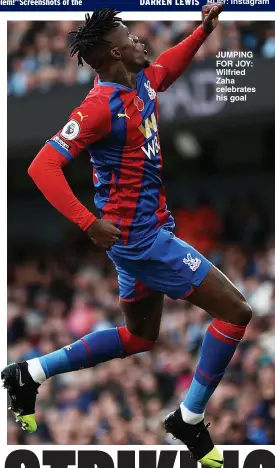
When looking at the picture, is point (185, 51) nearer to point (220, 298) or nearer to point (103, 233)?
point (103, 233)

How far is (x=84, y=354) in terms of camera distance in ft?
20.4

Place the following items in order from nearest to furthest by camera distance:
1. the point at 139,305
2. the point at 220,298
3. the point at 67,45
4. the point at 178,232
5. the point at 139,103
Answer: the point at 220,298
the point at 139,103
the point at 139,305
the point at 67,45
the point at 178,232

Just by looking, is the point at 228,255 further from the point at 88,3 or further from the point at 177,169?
the point at 88,3

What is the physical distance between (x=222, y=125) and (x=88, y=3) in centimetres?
514

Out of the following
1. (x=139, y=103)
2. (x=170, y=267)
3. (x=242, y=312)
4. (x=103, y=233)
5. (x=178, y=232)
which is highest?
(x=139, y=103)

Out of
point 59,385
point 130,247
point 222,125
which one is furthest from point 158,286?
point 222,125

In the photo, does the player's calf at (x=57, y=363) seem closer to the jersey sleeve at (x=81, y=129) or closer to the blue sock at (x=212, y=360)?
the blue sock at (x=212, y=360)

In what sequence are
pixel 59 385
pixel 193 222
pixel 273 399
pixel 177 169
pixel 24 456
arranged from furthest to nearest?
pixel 177 169 → pixel 193 222 → pixel 59 385 → pixel 273 399 → pixel 24 456

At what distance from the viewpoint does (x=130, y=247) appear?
18.9 feet

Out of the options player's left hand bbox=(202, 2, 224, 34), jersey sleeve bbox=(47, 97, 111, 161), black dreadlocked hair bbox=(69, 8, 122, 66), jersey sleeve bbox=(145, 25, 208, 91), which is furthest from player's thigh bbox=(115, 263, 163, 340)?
player's left hand bbox=(202, 2, 224, 34)

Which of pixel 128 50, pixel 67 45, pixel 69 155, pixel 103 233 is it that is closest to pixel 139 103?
pixel 128 50

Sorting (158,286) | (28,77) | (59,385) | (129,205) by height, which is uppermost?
(28,77)

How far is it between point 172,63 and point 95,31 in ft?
2.25

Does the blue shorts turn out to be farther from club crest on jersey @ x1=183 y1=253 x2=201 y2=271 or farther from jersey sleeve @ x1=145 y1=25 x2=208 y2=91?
jersey sleeve @ x1=145 y1=25 x2=208 y2=91
